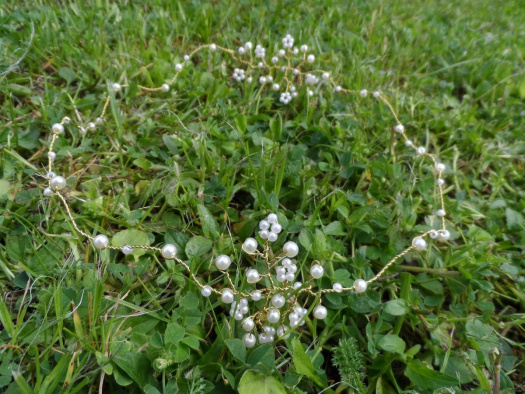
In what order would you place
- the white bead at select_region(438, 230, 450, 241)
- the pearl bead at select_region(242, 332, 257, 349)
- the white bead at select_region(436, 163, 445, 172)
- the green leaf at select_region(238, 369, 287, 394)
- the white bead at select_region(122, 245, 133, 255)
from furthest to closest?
the white bead at select_region(436, 163, 445, 172)
the white bead at select_region(438, 230, 450, 241)
the white bead at select_region(122, 245, 133, 255)
the pearl bead at select_region(242, 332, 257, 349)
the green leaf at select_region(238, 369, 287, 394)

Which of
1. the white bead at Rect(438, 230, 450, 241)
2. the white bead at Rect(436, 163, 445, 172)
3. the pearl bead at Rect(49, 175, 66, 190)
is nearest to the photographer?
the pearl bead at Rect(49, 175, 66, 190)

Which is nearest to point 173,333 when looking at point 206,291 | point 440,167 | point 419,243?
point 206,291

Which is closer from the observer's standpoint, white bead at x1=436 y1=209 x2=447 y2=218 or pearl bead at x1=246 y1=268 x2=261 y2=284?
pearl bead at x1=246 y1=268 x2=261 y2=284

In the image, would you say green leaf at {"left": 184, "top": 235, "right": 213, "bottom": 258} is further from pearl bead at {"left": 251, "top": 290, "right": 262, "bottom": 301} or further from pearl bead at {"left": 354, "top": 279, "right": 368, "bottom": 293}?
pearl bead at {"left": 354, "top": 279, "right": 368, "bottom": 293}

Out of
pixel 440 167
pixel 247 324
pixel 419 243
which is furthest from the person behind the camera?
pixel 440 167

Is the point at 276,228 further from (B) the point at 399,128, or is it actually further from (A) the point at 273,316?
(B) the point at 399,128

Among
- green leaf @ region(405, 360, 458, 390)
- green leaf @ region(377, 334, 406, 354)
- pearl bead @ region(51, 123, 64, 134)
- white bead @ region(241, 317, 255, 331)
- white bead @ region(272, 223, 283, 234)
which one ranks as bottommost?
green leaf @ region(405, 360, 458, 390)

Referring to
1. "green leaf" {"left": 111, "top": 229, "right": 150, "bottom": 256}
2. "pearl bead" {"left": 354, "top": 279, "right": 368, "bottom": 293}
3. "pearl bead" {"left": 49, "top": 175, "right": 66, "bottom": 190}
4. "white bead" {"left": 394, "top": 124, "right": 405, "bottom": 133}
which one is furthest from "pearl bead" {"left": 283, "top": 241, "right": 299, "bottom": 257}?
"white bead" {"left": 394, "top": 124, "right": 405, "bottom": 133}

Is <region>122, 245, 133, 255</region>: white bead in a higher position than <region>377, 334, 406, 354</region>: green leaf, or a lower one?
higher

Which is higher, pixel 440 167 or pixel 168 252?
pixel 168 252

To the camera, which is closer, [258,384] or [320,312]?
[258,384]
